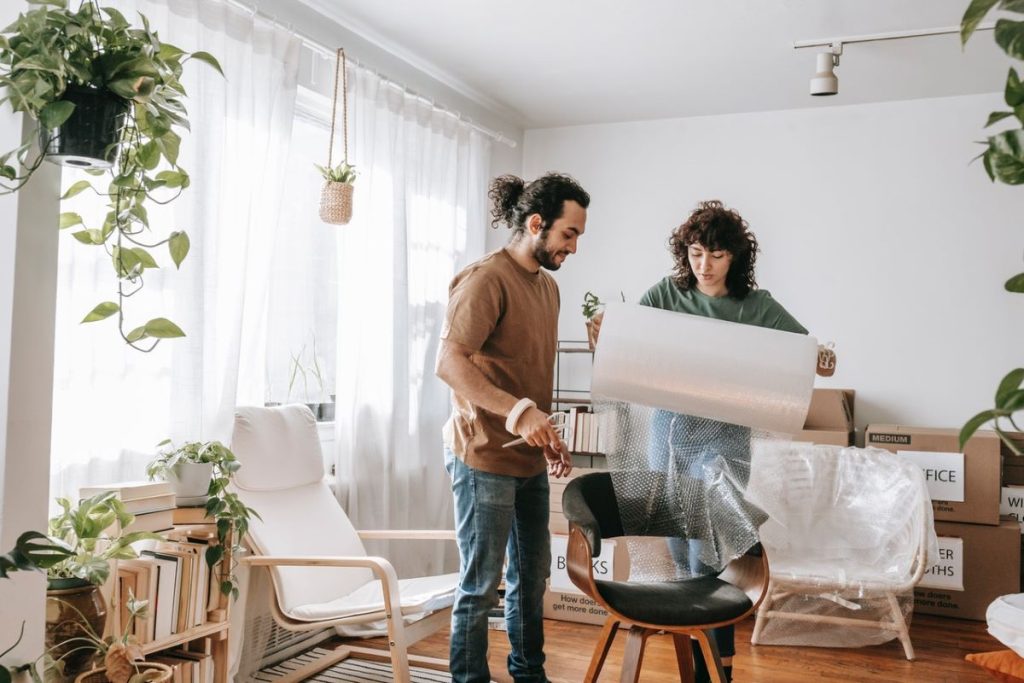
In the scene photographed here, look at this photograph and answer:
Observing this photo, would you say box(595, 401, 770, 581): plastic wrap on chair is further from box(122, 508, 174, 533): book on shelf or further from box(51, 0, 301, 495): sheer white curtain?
box(51, 0, 301, 495): sheer white curtain

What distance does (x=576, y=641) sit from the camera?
3307 mm

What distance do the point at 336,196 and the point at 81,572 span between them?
1636 millimetres

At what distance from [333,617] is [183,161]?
55.1 inches

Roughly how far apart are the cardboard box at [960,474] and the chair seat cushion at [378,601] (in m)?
2.12

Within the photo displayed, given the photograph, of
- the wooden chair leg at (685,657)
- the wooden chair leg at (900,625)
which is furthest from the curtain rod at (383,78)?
the wooden chair leg at (900,625)

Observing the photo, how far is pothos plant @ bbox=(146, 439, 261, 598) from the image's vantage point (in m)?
2.20

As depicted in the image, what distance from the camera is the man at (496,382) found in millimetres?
2088

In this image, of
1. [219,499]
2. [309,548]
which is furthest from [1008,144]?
[309,548]

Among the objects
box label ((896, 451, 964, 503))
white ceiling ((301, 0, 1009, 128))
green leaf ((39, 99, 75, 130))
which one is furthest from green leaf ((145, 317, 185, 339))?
box label ((896, 451, 964, 503))

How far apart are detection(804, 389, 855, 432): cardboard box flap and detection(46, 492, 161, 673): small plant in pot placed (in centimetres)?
303

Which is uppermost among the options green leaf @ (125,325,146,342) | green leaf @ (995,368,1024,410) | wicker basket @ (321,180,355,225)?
wicker basket @ (321,180,355,225)

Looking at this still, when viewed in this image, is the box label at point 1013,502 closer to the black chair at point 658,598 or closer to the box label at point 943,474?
the box label at point 943,474

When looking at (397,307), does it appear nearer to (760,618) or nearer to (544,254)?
(544,254)

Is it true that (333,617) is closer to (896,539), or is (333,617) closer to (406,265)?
(406,265)
